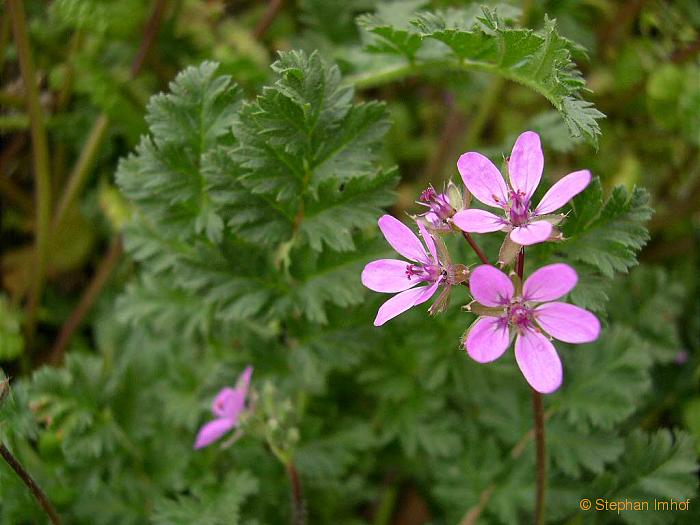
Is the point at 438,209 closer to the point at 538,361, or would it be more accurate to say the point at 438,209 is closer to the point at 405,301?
the point at 405,301

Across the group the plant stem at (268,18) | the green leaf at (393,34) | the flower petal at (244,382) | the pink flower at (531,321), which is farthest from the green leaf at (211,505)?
the plant stem at (268,18)

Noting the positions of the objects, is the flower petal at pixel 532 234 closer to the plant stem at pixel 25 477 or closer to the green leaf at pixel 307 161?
the green leaf at pixel 307 161

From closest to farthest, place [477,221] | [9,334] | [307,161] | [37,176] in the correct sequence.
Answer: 1. [477,221]
2. [307,161]
3. [9,334]
4. [37,176]

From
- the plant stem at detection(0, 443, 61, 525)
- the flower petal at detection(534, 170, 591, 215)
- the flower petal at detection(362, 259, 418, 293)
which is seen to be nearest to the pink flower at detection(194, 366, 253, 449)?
the plant stem at detection(0, 443, 61, 525)

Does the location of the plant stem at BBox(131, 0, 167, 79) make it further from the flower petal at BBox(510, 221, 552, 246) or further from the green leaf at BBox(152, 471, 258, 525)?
the flower petal at BBox(510, 221, 552, 246)

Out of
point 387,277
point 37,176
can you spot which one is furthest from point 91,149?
point 387,277

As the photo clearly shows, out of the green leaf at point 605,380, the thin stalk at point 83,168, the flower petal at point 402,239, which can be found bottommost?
the green leaf at point 605,380

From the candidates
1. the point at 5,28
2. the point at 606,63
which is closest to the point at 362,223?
the point at 5,28
